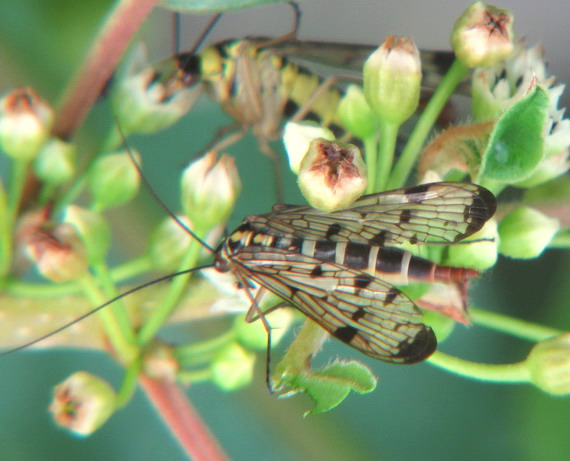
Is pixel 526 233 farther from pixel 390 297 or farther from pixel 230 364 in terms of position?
pixel 230 364

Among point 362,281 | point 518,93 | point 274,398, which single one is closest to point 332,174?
point 362,281

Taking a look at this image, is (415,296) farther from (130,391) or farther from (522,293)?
(522,293)

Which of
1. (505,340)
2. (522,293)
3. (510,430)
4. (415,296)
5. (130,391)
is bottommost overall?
(130,391)

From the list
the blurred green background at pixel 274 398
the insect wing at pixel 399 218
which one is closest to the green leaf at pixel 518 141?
the insect wing at pixel 399 218

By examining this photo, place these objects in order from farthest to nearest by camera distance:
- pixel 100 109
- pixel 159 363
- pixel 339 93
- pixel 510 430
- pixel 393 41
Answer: pixel 100 109
pixel 510 430
pixel 339 93
pixel 159 363
pixel 393 41

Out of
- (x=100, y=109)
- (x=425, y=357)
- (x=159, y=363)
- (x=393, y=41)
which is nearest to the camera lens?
(x=425, y=357)

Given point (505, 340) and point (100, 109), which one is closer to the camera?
point (505, 340)

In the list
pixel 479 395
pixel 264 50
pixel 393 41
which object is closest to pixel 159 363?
pixel 393 41
